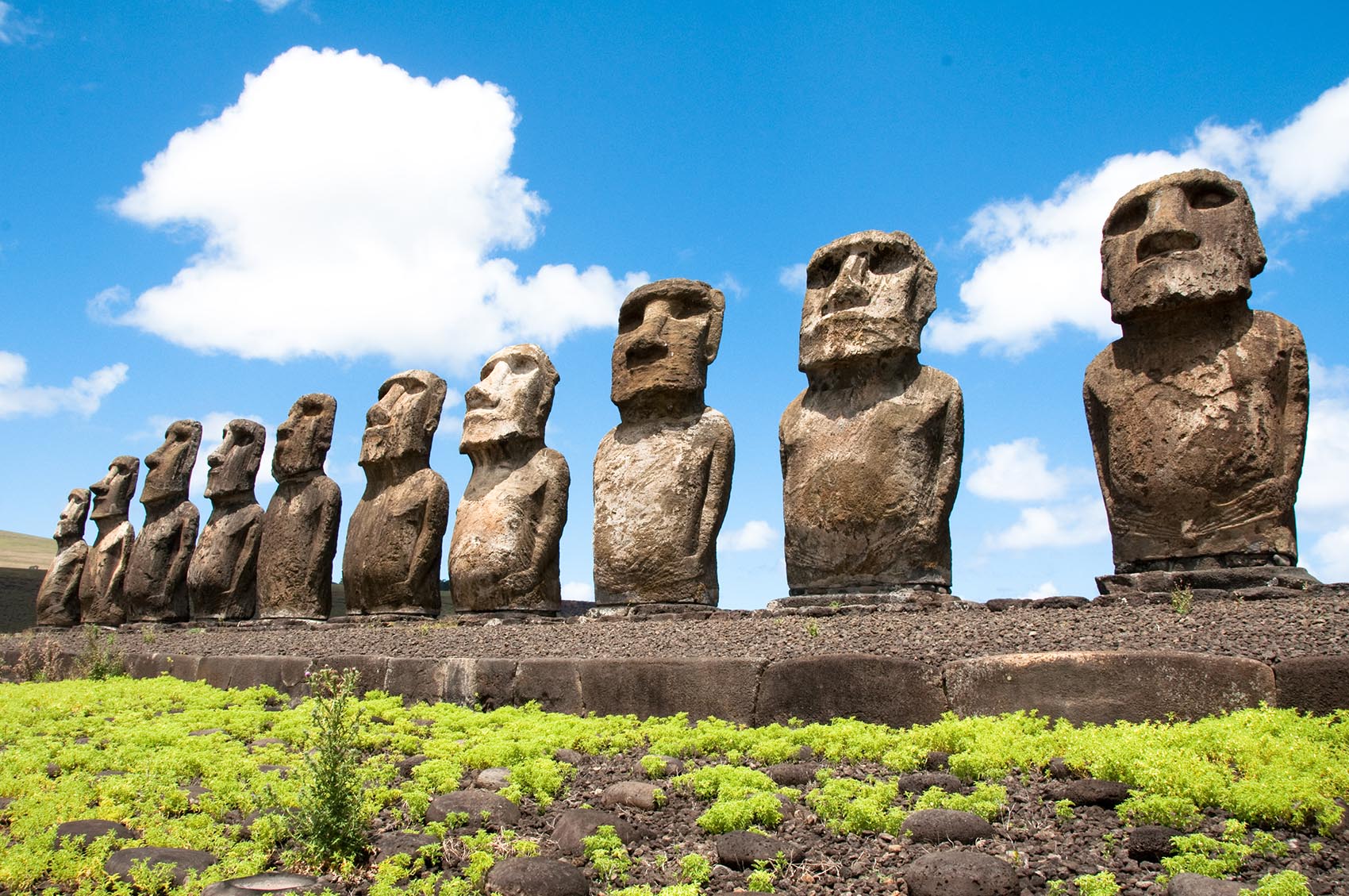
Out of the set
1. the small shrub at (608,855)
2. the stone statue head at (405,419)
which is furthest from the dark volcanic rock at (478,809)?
the stone statue head at (405,419)

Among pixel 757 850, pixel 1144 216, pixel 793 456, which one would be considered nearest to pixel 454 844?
pixel 757 850

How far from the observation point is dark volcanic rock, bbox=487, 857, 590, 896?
3170mm

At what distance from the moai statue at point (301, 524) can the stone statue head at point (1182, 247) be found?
9080mm

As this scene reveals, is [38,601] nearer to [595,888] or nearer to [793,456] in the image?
[793,456]

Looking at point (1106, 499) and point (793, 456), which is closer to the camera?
point (1106, 499)

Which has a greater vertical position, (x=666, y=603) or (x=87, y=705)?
(x=666, y=603)

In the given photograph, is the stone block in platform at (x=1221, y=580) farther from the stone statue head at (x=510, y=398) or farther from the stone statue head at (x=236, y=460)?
the stone statue head at (x=236, y=460)

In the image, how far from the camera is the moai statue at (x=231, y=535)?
13773 millimetres

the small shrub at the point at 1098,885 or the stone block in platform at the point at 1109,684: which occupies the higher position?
the stone block in platform at the point at 1109,684

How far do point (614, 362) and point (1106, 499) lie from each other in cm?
437

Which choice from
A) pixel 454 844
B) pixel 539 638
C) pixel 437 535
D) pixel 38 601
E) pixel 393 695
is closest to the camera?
pixel 454 844

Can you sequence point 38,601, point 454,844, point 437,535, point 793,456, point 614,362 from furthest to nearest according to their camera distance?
point 38,601 → point 437,535 → point 614,362 → point 793,456 → point 454,844

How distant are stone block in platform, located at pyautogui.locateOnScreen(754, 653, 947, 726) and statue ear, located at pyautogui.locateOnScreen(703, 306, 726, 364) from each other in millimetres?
4867

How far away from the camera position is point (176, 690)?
7844mm
